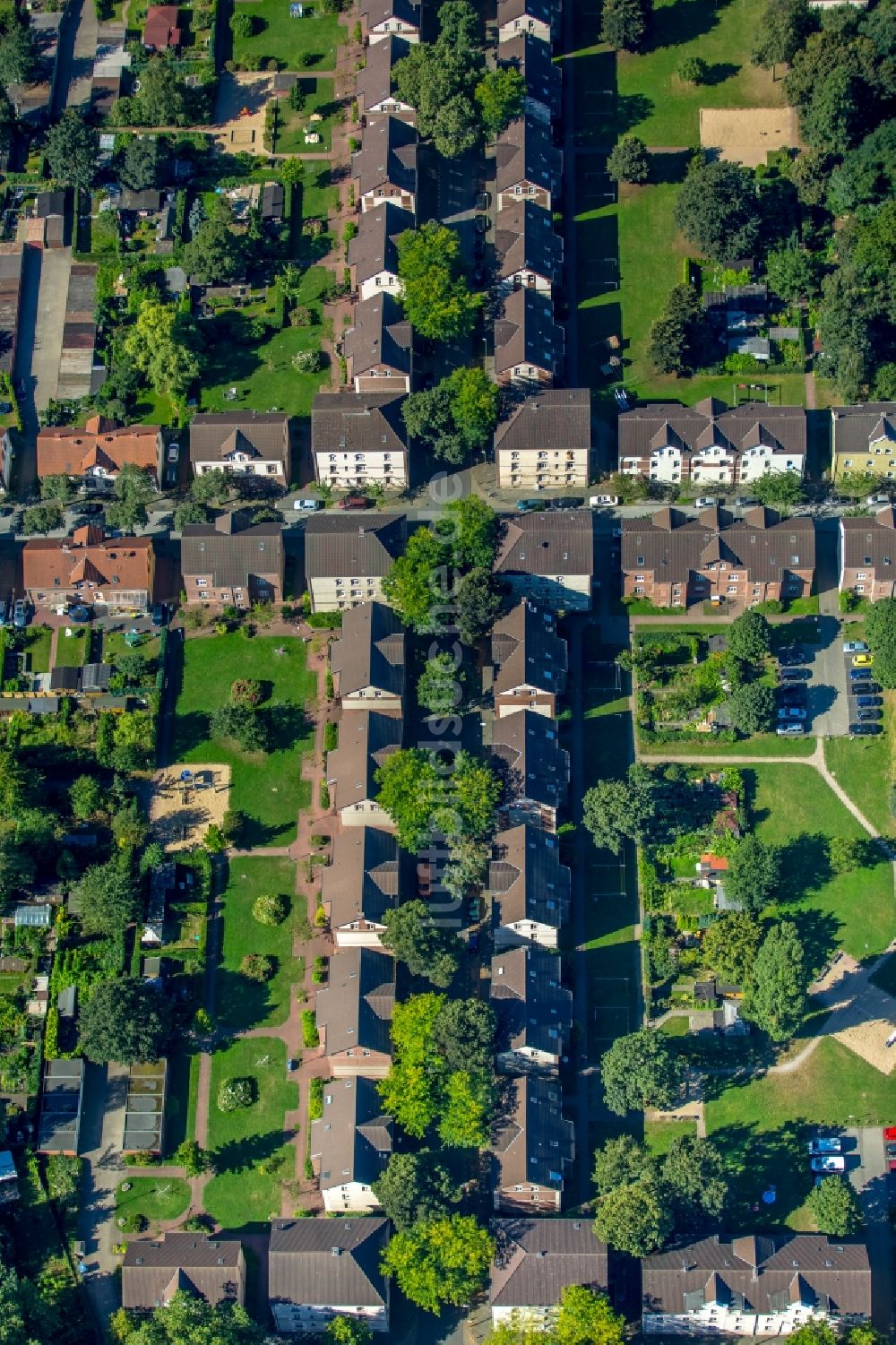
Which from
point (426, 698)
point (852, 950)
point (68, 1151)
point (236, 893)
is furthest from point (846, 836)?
point (68, 1151)

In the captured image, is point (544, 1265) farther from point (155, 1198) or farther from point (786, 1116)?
point (155, 1198)

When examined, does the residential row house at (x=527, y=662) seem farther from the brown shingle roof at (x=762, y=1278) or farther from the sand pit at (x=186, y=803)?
the brown shingle roof at (x=762, y=1278)

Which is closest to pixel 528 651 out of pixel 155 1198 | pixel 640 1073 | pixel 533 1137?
pixel 640 1073

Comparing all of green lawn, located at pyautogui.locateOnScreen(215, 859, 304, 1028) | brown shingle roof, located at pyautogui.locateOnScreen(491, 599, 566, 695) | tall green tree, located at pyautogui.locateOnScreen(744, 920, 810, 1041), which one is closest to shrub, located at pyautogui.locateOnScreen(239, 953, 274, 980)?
green lawn, located at pyautogui.locateOnScreen(215, 859, 304, 1028)

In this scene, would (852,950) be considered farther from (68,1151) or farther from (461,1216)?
(68,1151)

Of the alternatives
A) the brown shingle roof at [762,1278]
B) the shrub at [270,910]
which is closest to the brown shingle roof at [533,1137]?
the brown shingle roof at [762,1278]

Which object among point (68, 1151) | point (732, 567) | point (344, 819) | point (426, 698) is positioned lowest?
point (68, 1151)
